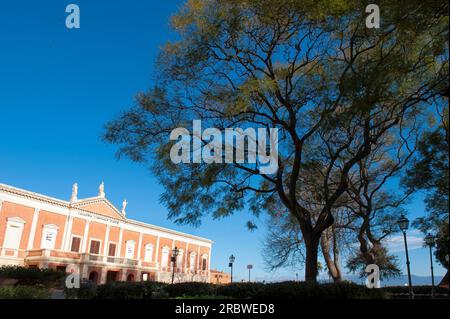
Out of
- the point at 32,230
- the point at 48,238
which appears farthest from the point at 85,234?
the point at 32,230

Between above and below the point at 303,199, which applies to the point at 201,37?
above

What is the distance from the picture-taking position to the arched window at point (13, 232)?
39.6 m

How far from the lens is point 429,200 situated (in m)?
19.6

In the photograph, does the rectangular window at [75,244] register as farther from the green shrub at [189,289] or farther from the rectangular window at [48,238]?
the green shrub at [189,289]

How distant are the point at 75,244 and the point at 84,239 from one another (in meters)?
1.28

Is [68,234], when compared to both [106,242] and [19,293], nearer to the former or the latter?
[106,242]

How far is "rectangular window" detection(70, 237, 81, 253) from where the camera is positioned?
155ft

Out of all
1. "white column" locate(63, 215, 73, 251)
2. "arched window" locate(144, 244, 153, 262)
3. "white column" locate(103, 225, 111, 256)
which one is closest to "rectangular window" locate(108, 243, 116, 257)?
"white column" locate(103, 225, 111, 256)

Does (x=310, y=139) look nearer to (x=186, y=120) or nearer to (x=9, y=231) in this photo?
(x=186, y=120)

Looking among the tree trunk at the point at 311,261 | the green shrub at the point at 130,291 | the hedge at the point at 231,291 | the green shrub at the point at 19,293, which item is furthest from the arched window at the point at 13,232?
the tree trunk at the point at 311,261

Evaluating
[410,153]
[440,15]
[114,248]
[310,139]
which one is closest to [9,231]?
[114,248]

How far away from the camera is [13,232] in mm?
40219
